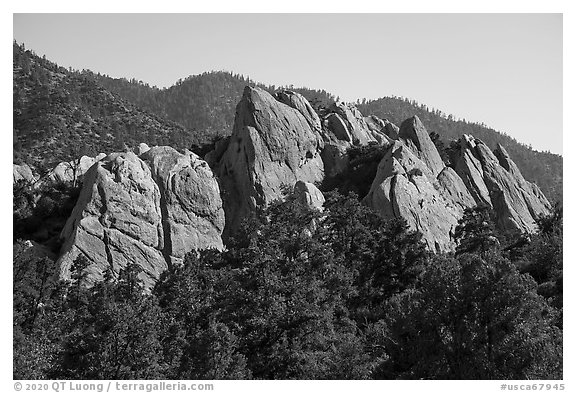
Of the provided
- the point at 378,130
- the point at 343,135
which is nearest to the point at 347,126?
the point at 343,135

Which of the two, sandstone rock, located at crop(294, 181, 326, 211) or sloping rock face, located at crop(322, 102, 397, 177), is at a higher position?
sloping rock face, located at crop(322, 102, 397, 177)

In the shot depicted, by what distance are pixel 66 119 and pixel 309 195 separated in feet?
240

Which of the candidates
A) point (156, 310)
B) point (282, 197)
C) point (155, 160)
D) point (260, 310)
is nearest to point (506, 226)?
point (282, 197)

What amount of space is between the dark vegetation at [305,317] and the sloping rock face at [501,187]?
77.3ft

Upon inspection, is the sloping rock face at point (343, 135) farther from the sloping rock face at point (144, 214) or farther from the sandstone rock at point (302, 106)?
the sloping rock face at point (144, 214)

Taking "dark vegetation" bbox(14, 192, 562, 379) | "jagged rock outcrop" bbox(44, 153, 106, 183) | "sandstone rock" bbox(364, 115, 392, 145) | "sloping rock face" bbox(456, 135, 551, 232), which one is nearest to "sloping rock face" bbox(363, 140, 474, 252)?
"sloping rock face" bbox(456, 135, 551, 232)

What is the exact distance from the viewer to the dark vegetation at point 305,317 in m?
25.8

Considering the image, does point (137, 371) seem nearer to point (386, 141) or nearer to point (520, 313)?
point (520, 313)

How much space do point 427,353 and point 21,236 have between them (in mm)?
50400

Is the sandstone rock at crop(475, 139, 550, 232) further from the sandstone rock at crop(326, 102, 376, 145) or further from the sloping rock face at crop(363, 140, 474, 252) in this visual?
the sandstone rock at crop(326, 102, 376, 145)

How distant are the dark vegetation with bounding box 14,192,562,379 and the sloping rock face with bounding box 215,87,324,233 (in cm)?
1536

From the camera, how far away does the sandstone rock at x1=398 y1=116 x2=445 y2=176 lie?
75875 millimetres

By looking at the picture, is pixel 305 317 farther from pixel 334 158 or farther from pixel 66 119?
pixel 66 119

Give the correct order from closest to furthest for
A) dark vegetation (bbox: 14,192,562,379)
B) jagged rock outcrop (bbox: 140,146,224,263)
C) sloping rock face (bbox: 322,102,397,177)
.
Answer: dark vegetation (bbox: 14,192,562,379)
jagged rock outcrop (bbox: 140,146,224,263)
sloping rock face (bbox: 322,102,397,177)
